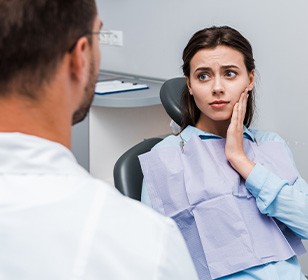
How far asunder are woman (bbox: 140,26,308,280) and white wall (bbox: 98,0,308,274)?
71 centimetres

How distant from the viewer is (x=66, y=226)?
691 millimetres

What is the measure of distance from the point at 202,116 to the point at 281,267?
0.48 metres

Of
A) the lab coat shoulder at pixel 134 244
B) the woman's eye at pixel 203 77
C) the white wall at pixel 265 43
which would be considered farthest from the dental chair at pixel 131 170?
the lab coat shoulder at pixel 134 244

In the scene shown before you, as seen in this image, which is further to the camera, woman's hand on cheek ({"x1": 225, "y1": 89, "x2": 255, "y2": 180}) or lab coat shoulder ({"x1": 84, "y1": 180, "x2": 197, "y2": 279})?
woman's hand on cheek ({"x1": 225, "y1": 89, "x2": 255, "y2": 180})

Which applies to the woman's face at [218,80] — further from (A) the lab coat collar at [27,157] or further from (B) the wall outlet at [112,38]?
(B) the wall outlet at [112,38]

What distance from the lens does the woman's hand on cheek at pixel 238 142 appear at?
61.2 inches

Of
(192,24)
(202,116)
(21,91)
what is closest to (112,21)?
(192,24)

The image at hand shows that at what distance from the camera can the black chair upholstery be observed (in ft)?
5.36

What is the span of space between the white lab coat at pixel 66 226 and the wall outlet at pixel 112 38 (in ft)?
7.95

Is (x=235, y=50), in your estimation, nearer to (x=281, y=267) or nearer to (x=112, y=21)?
(x=281, y=267)

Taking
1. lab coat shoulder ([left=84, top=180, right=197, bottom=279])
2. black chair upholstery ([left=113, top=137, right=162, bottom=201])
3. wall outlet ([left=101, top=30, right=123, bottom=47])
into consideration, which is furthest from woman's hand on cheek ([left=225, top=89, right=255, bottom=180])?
wall outlet ([left=101, top=30, right=123, bottom=47])

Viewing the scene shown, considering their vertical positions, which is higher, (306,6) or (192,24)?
(306,6)

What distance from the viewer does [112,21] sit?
314cm

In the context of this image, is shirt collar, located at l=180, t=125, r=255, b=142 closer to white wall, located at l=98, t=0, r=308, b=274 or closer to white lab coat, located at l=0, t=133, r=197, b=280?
white wall, located at l=98, t=0, r=308, b=274
